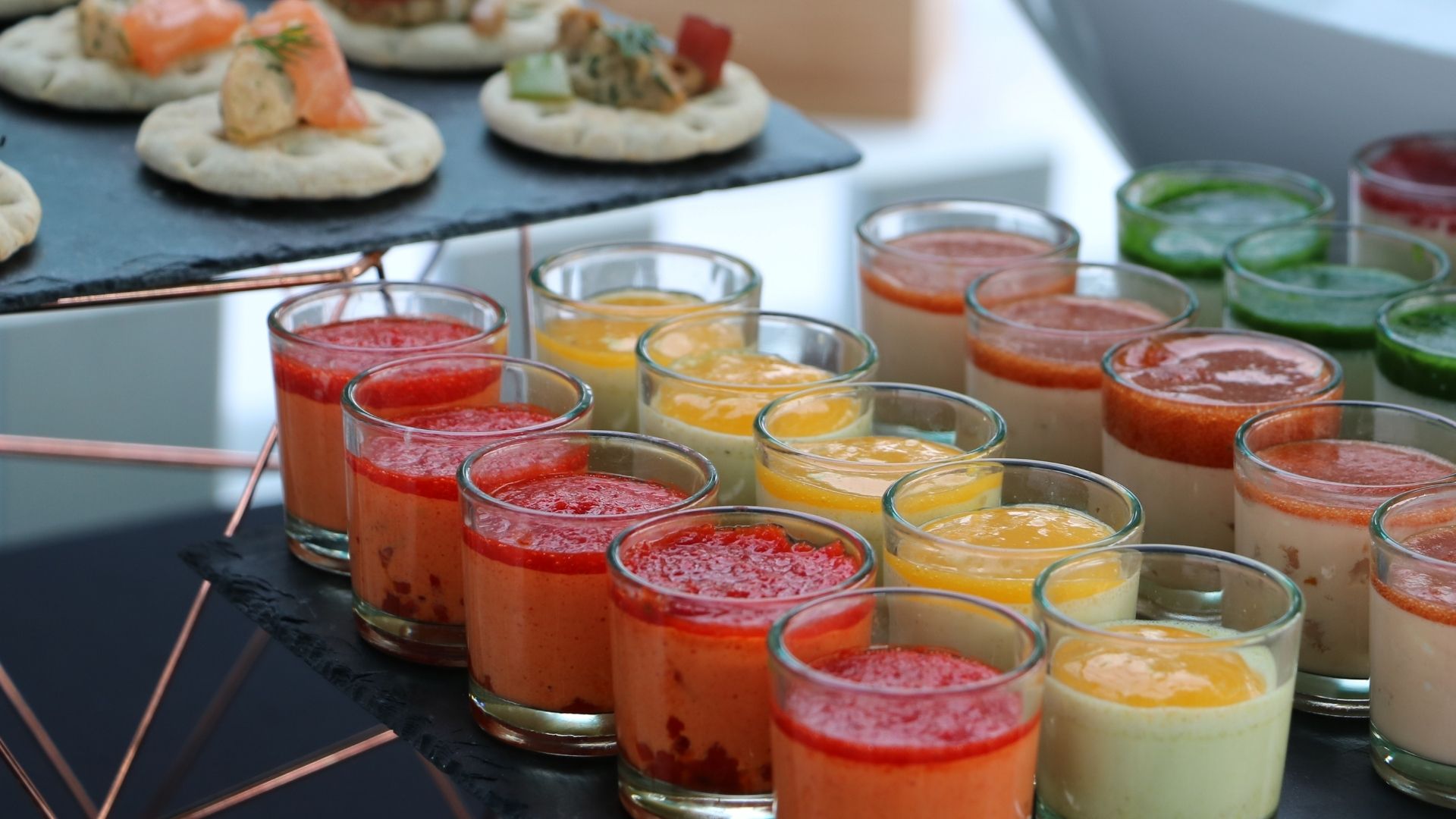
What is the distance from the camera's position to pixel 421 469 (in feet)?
3.68

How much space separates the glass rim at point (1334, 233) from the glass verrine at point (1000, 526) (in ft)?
1.45

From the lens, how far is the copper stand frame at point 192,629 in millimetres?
1432

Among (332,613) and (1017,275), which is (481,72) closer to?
(1017,275)

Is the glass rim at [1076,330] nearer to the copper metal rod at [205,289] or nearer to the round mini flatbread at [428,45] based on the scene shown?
the copper metal rod at [205,289]

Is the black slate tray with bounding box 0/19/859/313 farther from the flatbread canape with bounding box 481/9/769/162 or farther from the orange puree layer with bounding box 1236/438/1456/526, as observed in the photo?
the orange puree layer with bounding box 1236/438/1456/526

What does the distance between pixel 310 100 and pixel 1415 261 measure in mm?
1082

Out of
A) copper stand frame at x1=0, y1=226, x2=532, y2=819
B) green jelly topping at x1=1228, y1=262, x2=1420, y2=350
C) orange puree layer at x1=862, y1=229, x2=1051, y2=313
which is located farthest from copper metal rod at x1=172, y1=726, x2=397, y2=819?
green jelly topping at x1=1228, y1=262, x2=1420, y2=350

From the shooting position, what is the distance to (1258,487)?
1.08 meters

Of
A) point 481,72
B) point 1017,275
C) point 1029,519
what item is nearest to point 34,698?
point 481,72

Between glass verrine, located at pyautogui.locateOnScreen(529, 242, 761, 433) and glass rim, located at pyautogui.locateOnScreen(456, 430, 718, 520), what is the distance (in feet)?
0.84

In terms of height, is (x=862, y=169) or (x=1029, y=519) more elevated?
(x=1029, y=519)

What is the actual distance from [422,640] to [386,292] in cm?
35

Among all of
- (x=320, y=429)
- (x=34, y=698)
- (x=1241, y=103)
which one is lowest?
(x=34, y=698)

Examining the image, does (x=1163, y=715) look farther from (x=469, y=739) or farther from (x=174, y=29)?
(x=174, y=29)
